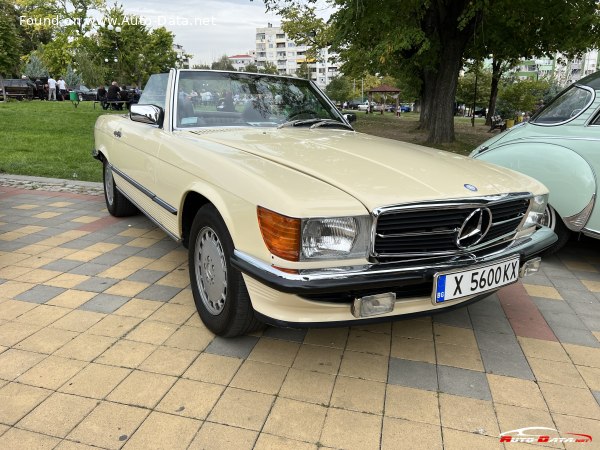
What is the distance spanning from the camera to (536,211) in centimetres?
289

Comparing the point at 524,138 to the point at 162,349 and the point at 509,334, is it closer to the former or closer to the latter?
the point at 509,334

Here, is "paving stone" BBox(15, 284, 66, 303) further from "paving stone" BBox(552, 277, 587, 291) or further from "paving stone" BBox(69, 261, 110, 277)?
"paving stone" BBox(552, 277, 587, 291)

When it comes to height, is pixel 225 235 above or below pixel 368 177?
below

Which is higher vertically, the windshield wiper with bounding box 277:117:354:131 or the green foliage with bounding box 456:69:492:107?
the green foliage with bounding box 456:69:492:107

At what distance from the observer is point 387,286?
2176 millimetres

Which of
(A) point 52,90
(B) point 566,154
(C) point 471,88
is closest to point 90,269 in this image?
(B) point 566,154

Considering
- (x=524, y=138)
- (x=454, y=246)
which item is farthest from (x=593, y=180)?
(x=454, y=246)

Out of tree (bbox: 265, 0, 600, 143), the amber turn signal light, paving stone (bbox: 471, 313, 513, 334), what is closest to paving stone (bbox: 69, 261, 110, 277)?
the amber turn signal light

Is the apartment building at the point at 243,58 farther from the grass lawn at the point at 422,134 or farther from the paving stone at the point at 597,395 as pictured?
the paving stone at the point at 597,395

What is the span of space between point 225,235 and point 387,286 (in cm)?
92

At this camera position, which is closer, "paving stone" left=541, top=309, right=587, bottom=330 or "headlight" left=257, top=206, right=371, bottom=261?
"headlight" left=257, top=206, right=371, bottom=261

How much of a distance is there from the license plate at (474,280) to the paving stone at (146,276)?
237cm

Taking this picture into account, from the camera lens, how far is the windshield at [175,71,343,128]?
3631 mm

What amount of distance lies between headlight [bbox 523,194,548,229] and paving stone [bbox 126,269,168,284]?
277cm
